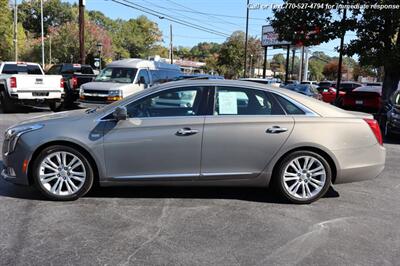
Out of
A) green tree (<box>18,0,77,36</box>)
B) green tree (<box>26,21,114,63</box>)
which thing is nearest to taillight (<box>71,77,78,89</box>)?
green tree (<box>26,21,114,63</box>)

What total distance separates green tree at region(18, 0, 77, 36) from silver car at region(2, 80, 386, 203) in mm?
108286

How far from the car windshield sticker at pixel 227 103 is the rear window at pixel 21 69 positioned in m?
12.7

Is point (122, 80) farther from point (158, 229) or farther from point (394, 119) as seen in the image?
point (158, 229)

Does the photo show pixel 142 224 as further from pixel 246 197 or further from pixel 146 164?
pixel 246 197

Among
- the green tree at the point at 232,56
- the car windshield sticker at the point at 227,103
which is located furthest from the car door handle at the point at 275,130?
the green tree at the point at 232,56

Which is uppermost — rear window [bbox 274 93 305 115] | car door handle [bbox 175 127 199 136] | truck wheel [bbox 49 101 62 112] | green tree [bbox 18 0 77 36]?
green tree [bbox 18 0 77 36]

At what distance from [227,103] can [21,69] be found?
43.0ft

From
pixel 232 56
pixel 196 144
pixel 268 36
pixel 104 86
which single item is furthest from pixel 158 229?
pixel 232 56

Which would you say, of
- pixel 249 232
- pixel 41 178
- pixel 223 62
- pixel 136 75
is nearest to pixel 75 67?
pixel 136 75

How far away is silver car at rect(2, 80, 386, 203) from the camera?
5.26 metres

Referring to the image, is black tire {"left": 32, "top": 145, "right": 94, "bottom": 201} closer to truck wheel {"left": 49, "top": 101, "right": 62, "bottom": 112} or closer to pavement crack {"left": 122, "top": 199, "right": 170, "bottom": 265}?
pavement crack {"left": 122, "top": 199, "right": 170, "bottom": 265}

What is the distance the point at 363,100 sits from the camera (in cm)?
1786

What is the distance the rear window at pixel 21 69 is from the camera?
A: 16.0 metres

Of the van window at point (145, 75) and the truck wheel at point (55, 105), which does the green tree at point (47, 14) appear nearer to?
the truck wheel at point (55, 105)
